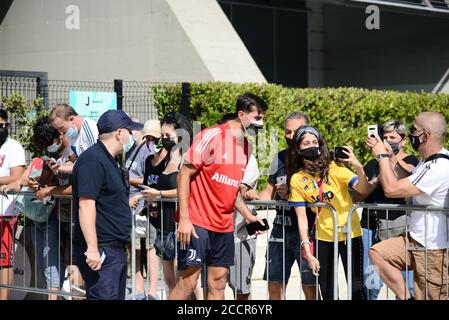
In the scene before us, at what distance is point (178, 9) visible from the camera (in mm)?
17344

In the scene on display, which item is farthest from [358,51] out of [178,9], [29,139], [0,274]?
[0,274]

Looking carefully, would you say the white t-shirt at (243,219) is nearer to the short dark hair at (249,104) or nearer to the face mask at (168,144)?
the face mask at (168,144)

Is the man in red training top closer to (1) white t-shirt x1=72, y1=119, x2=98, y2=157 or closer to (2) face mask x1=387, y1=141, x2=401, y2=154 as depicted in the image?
(2) face mask x1=387, y1=141, x2=401, y2=154

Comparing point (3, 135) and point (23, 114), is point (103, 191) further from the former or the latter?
point (23, 114)

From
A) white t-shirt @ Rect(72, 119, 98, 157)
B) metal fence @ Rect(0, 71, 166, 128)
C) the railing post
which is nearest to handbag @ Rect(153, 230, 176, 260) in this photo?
white t-shirt @ Rect(72, 119, 98, 157)

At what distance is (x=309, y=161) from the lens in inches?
312

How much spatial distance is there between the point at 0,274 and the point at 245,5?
15345 mm

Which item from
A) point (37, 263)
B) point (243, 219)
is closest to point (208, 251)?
point (243, 219)

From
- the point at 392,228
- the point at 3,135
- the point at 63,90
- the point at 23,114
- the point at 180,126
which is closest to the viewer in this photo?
the point at 392,228

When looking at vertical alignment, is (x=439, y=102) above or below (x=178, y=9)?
below

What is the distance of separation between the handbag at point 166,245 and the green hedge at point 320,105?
5788 millimetres

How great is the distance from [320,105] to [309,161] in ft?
27.4
